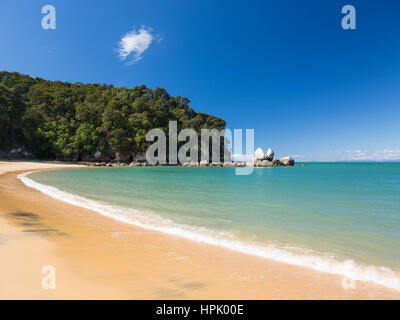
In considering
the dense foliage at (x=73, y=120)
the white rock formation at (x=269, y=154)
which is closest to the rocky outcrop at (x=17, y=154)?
the dense foliage at (x=73, y=120)

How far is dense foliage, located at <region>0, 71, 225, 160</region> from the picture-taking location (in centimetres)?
4312

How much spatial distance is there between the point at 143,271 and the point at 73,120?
2583 inches

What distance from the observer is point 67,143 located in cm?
4997

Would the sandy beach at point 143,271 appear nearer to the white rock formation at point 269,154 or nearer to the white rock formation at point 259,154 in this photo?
the white rock formation at point 259,154

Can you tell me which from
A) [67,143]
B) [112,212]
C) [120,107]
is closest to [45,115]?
[67,143]

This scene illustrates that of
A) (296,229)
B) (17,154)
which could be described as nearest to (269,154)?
(296,229)

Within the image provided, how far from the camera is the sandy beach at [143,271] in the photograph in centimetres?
226

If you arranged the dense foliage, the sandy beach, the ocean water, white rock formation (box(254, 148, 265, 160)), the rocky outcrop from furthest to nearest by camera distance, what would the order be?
white rock formation (box(254, 148, 265, 160)) < the dense foliage < the rocky outcrop < the ocean water < the sandy beach

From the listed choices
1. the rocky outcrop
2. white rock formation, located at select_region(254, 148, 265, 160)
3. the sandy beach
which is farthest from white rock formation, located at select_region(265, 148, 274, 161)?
the rocky outcrop

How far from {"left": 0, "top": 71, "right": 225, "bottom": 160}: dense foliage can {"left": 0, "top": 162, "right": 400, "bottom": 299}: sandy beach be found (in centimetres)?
5248

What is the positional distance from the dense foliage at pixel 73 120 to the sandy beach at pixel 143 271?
5248 centimetres

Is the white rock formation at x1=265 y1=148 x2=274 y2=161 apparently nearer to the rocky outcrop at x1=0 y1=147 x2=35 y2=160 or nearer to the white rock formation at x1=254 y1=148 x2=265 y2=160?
the white rock formation at x1=254 y1=148 x2=265 y2=160

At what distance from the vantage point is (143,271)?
276 cm
